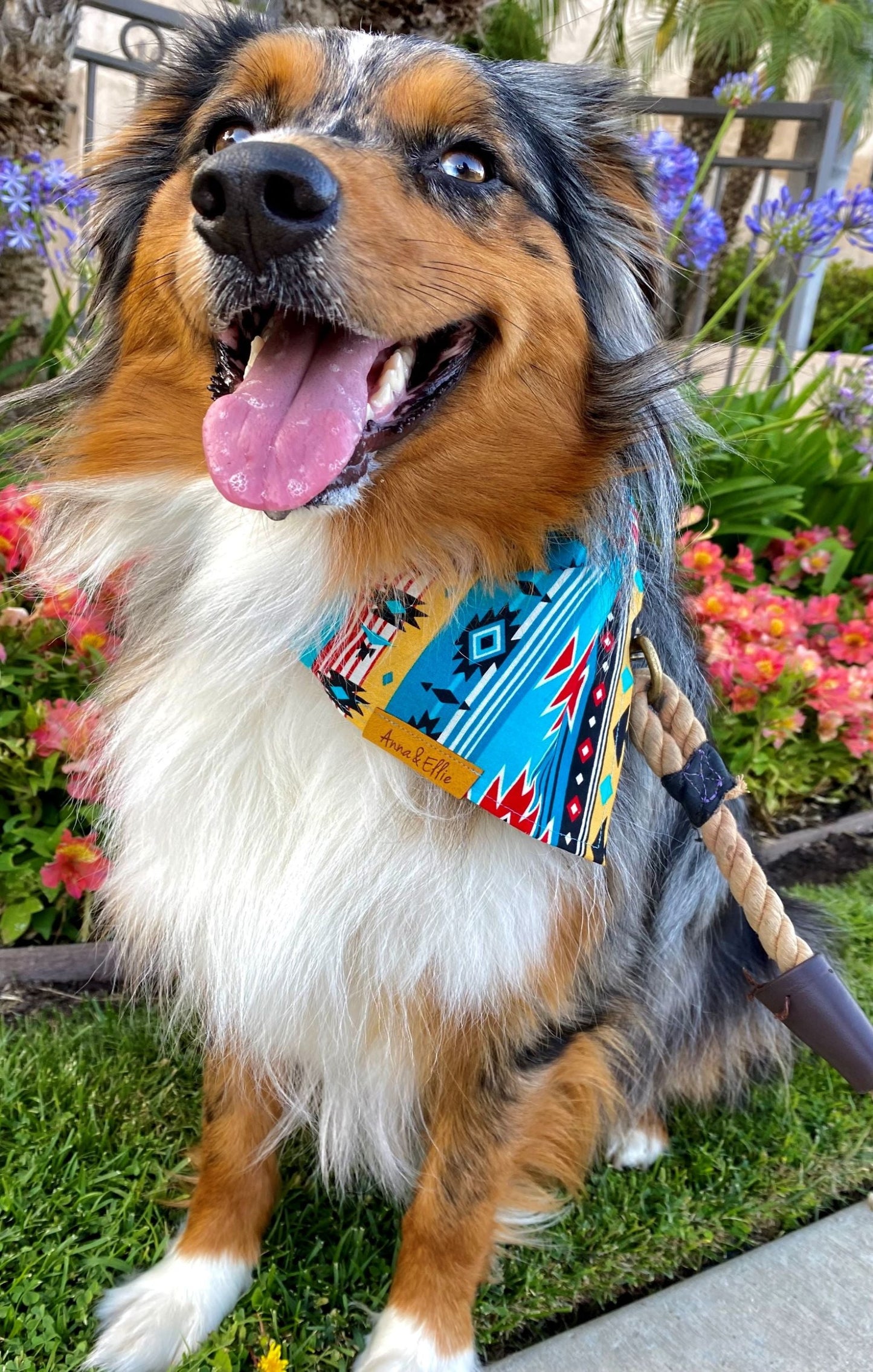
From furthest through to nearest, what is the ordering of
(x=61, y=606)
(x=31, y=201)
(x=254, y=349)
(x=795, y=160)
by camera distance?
(x=795, y=160) → (x=31, y=201) → (x=61, y=606) → (x=254, y=349)

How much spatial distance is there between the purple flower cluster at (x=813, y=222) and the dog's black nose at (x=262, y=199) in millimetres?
3017

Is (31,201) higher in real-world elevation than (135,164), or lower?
lower

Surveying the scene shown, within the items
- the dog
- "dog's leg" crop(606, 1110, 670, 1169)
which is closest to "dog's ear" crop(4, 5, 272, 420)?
the dog

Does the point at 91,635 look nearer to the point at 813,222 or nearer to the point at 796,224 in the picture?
the point at 796,224

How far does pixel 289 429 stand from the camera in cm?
139

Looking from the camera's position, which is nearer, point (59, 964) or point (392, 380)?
point (392, 380)

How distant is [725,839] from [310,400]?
989mm

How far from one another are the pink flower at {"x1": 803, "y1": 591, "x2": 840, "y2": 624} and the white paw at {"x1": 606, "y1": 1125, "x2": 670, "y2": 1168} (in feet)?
7.85

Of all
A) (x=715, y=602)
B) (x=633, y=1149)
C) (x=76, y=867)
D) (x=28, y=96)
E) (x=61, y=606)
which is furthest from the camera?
(x=715, y=602)

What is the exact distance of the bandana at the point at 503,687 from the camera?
61.9 inches

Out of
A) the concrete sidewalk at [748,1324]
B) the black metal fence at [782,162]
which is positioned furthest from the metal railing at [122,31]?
the concrete sidewalk at [748,1324]

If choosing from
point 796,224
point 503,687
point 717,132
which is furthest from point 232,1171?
point 717,132

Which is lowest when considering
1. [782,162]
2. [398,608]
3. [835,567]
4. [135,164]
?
[835,567]

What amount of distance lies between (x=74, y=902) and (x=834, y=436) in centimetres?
355
